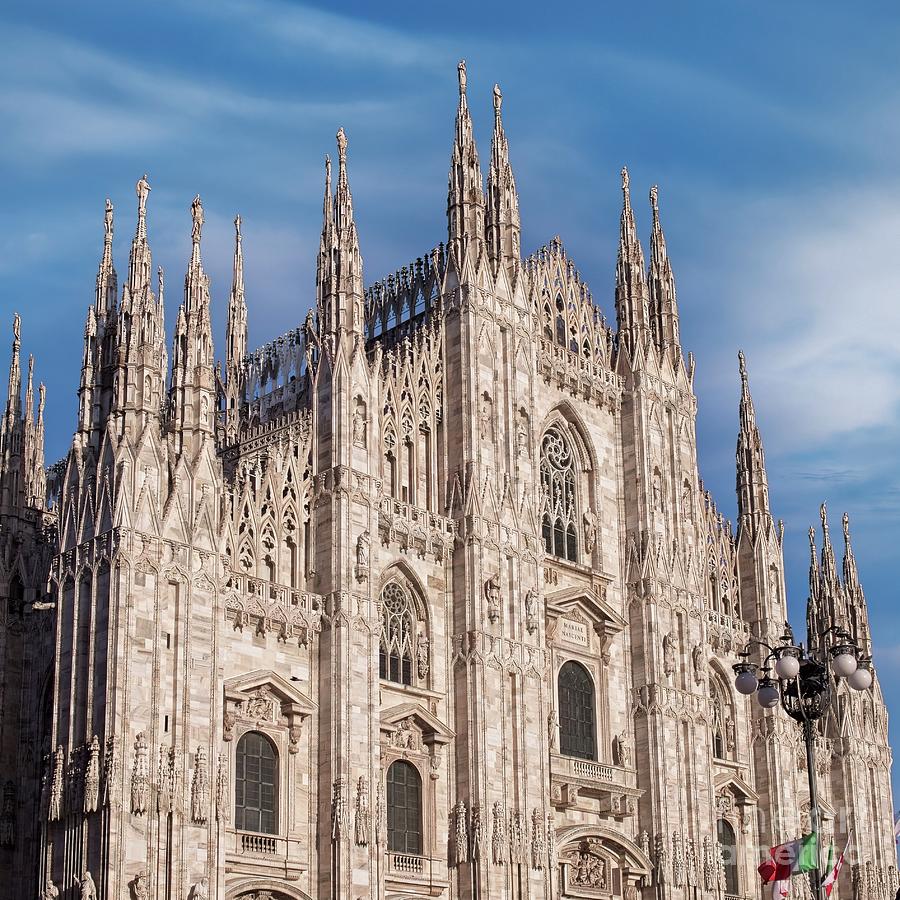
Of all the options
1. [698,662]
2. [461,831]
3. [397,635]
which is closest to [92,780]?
[397,635]

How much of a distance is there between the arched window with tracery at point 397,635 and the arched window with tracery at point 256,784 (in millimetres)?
4788

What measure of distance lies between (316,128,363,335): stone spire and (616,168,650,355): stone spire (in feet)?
44.1

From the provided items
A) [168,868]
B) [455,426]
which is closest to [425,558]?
[455,426]

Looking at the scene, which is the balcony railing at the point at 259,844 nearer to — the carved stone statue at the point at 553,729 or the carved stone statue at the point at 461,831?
the carved stone statue at the point at 461,831

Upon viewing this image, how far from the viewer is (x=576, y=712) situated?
4891 centimetres

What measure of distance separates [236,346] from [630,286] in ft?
48.0

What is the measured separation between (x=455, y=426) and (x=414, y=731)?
9.44 m

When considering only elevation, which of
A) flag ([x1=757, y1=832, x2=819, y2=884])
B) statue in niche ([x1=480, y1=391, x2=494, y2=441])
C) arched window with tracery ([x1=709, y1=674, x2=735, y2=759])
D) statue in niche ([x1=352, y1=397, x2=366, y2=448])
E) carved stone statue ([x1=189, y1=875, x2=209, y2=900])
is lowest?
carved stone statue ([x1=189, y1=875, x2=209, y2=900])

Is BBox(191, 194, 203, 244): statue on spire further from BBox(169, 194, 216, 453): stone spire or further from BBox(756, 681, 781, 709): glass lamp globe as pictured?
BBox(756, 681, 781, 709): glass lamp globe

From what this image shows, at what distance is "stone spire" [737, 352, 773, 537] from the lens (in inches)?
2328

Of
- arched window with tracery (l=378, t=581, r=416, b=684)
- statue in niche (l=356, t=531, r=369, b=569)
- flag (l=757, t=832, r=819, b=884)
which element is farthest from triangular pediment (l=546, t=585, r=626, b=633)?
flag (l=757, t=832, r=819, b=884)

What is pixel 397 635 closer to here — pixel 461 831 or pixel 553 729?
pixel 461 831

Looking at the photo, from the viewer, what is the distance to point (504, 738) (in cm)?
4428

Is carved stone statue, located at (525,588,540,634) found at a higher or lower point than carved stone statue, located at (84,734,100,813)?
higher
